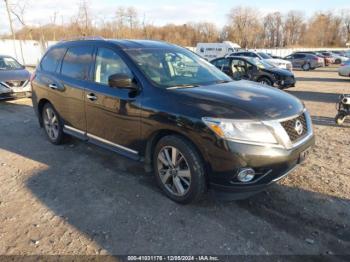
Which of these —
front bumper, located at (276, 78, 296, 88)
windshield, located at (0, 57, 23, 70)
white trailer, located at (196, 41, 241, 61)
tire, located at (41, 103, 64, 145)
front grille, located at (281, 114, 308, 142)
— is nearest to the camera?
front grille, located at (281, 114, 308, 142)

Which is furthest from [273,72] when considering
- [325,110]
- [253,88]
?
[253,88]

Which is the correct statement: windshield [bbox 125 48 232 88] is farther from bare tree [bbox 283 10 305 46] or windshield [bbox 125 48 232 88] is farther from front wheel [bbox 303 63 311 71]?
bare tree [bbox 283 10 305 46]

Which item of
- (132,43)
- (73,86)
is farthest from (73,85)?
(132,43)

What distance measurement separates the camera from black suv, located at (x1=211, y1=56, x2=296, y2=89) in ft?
41.4

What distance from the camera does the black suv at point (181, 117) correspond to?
3.18 metres

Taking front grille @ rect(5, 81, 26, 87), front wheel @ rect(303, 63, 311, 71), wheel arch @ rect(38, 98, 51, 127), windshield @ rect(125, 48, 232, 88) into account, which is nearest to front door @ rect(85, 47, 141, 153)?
windshield @ rect(125, 48, 232, 88)

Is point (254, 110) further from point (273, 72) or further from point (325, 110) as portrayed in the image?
point (273, 72)

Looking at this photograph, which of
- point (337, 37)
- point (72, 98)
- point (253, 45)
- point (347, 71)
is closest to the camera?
point (72, 98)

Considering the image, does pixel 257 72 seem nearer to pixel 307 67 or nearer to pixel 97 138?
pixel 97 138

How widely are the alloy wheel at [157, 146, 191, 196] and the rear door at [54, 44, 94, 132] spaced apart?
5.56 feet

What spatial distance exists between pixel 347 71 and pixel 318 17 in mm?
88873

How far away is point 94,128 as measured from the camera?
15.3 feet

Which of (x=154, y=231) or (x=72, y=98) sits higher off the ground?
(x=72, y=98)

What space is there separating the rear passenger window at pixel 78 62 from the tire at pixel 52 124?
2.82ft
